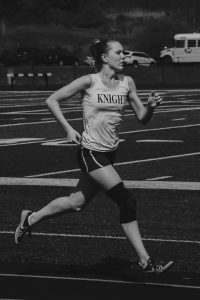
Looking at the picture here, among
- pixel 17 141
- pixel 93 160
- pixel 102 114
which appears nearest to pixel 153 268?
pixel 93 160

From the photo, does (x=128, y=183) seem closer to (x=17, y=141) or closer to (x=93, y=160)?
(x=93, y=160)

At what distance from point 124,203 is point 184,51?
80506 millimetres

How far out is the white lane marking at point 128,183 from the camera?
15562 mm

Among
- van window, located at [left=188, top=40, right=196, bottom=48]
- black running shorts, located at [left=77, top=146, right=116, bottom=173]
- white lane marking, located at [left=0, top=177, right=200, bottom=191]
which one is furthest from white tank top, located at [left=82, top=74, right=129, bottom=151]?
van window, located at [left=188, top=40, right=196, bottom=48]

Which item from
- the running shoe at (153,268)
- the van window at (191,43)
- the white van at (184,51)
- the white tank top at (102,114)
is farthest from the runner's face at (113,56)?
the van window at (191,43)

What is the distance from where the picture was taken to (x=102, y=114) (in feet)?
31.0

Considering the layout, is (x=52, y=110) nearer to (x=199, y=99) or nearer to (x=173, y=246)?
(x=173, y=246)

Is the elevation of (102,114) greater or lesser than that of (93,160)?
greater

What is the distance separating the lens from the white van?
291ft

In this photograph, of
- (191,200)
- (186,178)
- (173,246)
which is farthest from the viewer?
(186,178)

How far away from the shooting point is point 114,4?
5438 inches

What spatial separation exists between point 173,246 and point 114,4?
12864 centimetres

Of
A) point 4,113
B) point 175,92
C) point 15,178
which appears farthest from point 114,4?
point 15,178

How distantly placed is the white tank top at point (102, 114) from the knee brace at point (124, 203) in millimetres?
368
